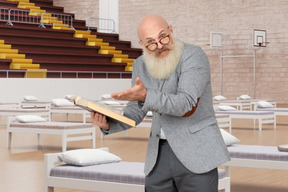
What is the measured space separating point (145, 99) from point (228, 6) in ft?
54.8

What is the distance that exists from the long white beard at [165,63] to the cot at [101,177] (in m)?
1.84

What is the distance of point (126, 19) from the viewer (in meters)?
20.4

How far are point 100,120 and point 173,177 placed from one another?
283mm

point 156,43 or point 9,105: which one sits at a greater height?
point 156,43

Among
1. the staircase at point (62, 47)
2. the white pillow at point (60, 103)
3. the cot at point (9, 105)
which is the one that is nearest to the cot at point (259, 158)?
the white pillow at point (60, 103)

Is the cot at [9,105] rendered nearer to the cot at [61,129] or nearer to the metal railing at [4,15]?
the cot at [61,129]

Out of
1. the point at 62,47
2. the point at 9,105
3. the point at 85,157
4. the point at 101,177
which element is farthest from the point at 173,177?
the point at 62,47

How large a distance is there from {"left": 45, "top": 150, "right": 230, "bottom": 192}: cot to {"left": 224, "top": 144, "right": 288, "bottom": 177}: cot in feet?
2.65

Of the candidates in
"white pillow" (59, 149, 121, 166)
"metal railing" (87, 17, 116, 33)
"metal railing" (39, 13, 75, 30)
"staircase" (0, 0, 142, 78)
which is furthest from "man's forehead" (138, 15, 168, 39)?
"metal railing" (87, 17, 116, 33)

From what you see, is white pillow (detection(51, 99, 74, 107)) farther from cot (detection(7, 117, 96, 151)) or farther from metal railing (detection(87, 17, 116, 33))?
metal railing (detection(87, 17, 116, 33))

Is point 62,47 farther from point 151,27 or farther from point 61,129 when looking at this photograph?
point 151,27

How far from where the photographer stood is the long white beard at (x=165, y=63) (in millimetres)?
1731

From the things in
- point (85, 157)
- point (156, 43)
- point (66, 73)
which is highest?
point (66, 73)

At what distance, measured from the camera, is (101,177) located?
375 centimetres
